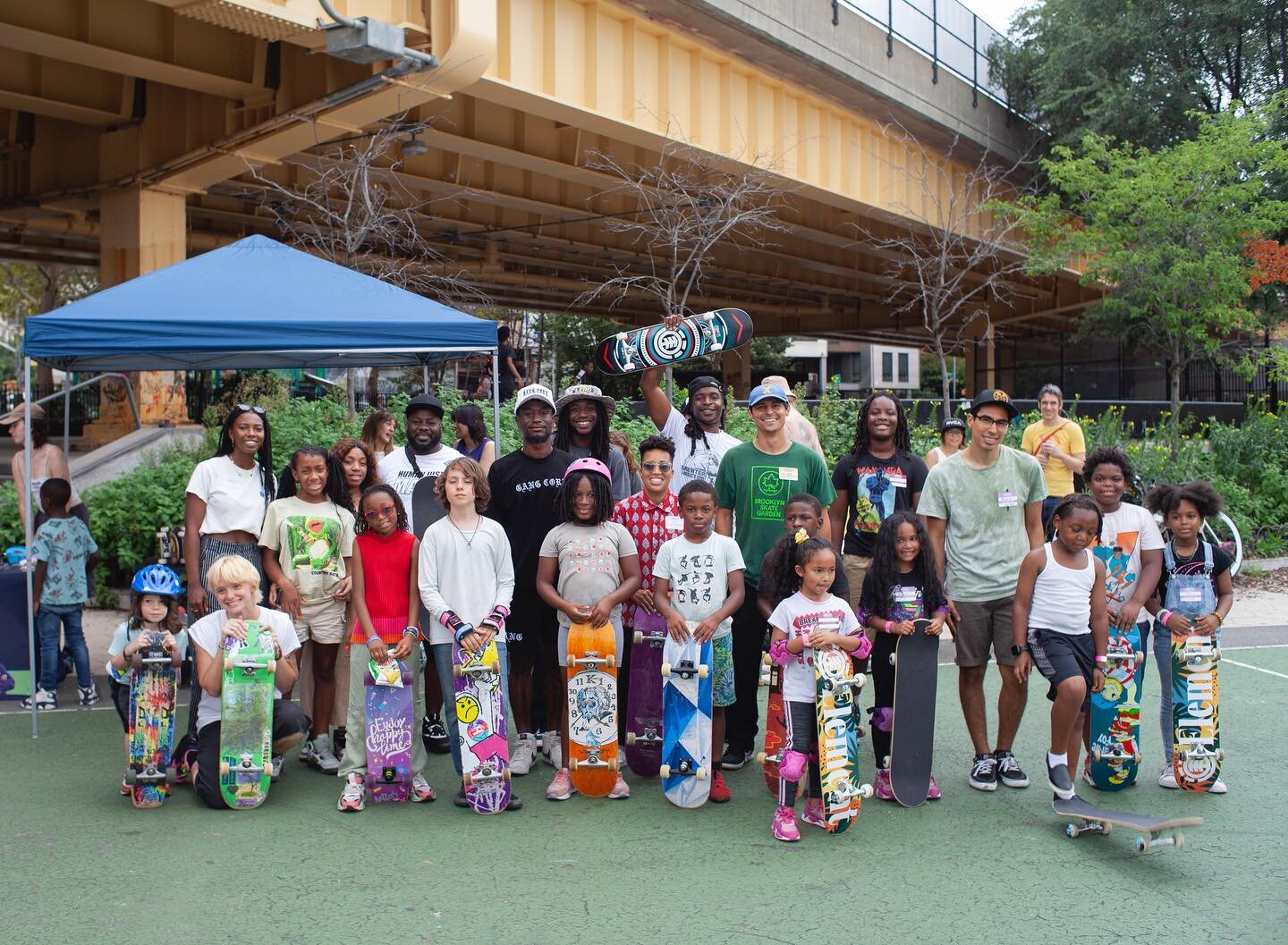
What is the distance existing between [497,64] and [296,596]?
30.6 feet

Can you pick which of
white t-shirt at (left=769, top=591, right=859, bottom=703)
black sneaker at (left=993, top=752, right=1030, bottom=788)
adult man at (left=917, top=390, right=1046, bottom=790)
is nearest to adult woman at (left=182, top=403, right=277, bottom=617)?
white t-shirt at (left=769, top=591, right=859, bottom=703)

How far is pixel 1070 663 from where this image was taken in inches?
208

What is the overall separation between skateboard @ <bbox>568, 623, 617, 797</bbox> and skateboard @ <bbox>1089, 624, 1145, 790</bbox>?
238 cm

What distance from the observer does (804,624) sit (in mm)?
5156

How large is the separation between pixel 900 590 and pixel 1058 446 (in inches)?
186

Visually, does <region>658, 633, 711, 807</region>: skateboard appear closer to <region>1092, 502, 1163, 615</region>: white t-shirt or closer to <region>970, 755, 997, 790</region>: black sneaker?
<region>970, 755, 997, 790</region>: black sneaker

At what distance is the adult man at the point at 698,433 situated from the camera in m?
6.56

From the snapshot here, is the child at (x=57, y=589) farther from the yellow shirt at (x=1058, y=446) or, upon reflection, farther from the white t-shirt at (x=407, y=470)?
the yellow shirt at (x=1058, y=446)

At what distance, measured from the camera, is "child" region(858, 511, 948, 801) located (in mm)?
5379

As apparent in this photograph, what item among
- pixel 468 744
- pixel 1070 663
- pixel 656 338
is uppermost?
pixel 656 338

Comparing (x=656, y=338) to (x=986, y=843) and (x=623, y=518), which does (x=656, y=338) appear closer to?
(x=623, y=518)

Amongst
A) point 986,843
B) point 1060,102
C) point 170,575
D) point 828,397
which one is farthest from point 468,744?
point 1060,102

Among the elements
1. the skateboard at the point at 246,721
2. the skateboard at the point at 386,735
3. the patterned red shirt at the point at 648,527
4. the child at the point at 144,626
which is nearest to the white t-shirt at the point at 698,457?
the patterned red shirt at the point at 648,527

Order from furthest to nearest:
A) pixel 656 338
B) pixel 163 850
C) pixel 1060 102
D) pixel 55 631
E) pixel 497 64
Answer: pixel 1060 102
pixel 497 64
pixel 55 631
pixel 656 338
pixel 163 850
